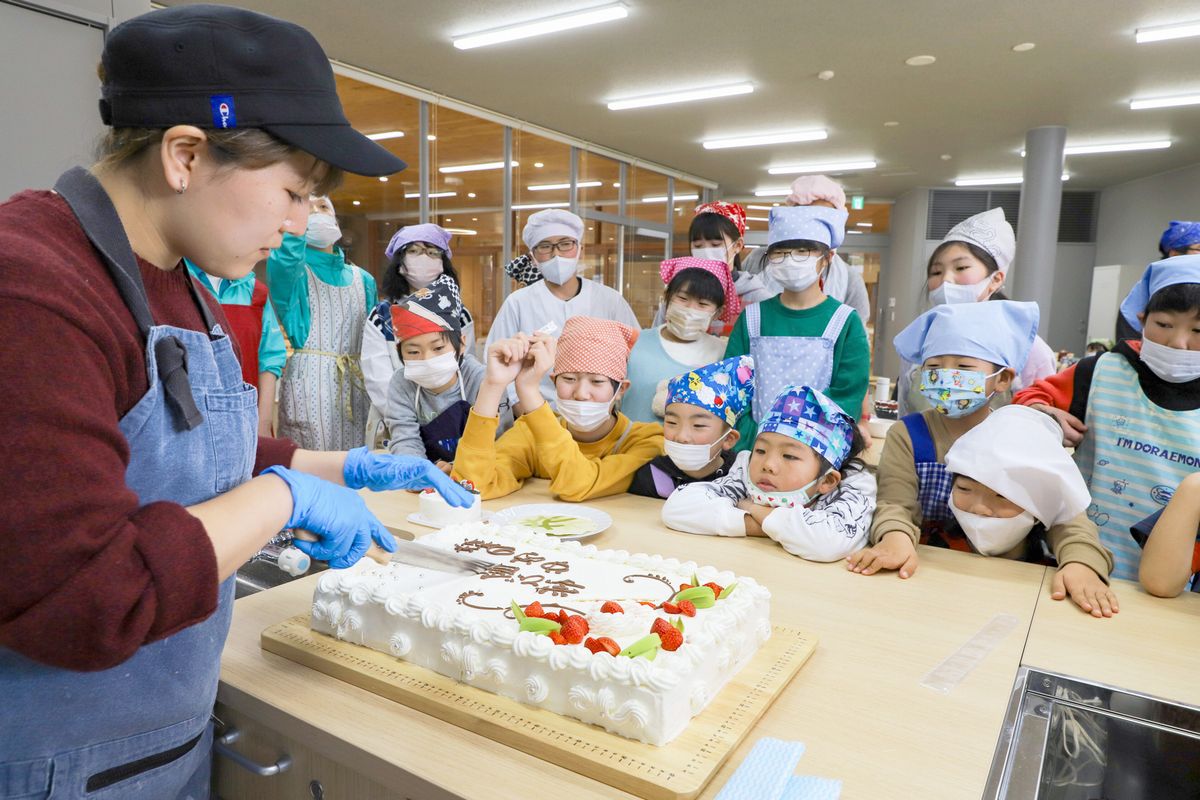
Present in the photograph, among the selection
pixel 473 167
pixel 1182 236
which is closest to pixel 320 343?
pixel 1182 236

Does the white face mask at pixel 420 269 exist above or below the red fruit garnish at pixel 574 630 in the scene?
above

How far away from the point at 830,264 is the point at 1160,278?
1.90 m

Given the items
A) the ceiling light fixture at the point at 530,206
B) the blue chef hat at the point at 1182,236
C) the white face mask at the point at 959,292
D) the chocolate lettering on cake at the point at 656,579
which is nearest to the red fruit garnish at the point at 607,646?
the chocolate lettering on cake at the point at 656,579

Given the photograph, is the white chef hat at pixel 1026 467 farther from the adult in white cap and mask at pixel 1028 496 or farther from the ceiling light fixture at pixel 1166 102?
the ceiling light fixture at pixel 1166 102

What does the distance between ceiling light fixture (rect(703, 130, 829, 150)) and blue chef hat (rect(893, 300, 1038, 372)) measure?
20.7 feet

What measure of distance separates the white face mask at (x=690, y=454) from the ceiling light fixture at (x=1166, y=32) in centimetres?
482

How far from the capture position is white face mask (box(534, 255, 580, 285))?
340cm

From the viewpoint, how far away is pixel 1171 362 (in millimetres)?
1720

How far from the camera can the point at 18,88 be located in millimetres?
2492

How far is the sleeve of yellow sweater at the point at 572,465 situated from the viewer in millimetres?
2139

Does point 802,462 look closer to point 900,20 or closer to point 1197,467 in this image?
point 1197,467

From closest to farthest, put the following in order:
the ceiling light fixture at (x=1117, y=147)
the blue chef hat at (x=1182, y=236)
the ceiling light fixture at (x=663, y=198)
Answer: the blue chef hat at (x=1182, y=236)
the ceiling light fixture at (x=1117, y=147)
the ceiling light fixture at (x=663, y=198)

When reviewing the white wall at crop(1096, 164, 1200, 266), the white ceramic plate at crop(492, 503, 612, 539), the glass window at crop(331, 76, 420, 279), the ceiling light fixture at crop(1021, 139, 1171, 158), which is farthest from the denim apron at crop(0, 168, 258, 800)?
the white wall at crop(1096, 164, 1200, 266)

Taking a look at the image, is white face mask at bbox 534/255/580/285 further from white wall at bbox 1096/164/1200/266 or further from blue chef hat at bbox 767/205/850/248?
white wall at bbox 1096/164/1200/266
